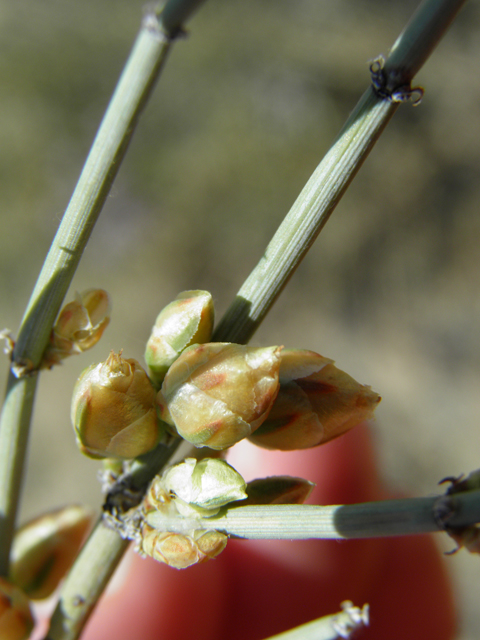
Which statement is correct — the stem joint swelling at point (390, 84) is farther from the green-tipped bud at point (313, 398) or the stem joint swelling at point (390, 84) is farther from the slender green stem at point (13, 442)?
the slender green stem at point (13, 442)

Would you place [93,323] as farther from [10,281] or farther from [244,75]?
[244,75]

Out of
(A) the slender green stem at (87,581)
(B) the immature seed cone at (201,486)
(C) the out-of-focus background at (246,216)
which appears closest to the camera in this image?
(B) the immature seed cone at (201,486)

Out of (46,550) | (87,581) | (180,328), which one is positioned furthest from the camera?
(46,550)

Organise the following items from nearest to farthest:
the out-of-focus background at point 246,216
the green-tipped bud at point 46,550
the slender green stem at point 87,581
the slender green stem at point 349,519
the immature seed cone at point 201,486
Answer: the slender green stem at point 349,519
the immature seed cone at point 201,486
the slender green stem at point 87,581
the green-tipped bud at point 46,550
the out-of-focus background at point 246,216

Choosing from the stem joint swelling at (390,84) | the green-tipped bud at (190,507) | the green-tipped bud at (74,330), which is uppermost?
the stem joint swelling at (390,84)

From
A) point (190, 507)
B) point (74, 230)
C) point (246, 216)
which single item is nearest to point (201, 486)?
point (190, 507)

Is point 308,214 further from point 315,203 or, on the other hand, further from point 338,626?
point 338,626

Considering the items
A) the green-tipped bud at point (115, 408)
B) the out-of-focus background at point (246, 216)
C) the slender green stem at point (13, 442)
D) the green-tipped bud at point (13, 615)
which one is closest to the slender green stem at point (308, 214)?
the green-tipped bud at point (115, 408)
